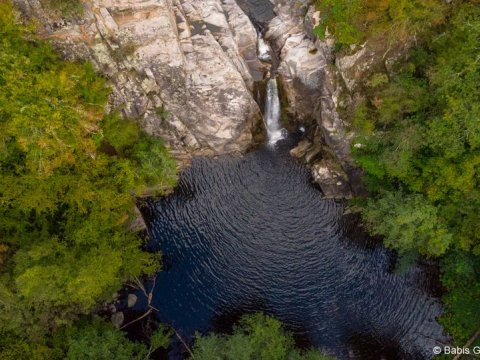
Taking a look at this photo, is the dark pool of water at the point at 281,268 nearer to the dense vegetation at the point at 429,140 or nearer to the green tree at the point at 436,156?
the dense vegetation at the point at 429,140

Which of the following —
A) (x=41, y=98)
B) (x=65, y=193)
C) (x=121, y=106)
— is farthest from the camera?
(x=121, y=106)

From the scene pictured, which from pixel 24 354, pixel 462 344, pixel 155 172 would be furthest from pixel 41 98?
pixel 462 344

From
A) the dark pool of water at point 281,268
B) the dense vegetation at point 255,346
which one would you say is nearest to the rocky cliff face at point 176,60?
the dark pool of water at point 281,268

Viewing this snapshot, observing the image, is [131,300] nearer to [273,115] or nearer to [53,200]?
[53,200]

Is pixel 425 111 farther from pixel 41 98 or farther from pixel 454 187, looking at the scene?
pixel 41 98

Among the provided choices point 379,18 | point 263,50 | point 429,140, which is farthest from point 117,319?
point 379,18
